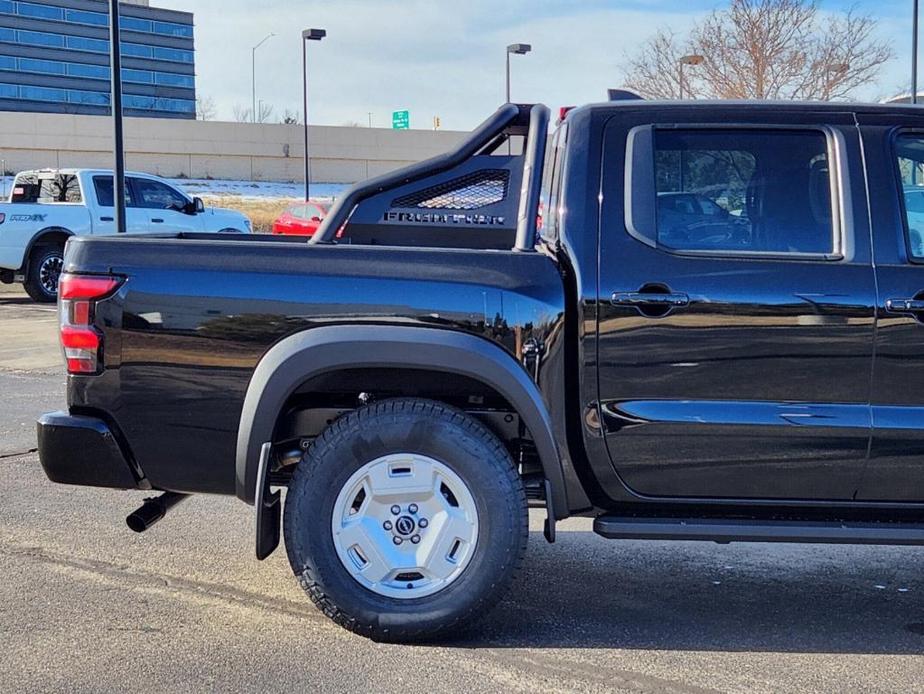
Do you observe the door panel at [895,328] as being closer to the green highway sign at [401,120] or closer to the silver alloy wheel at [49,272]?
the silver alloy wheel at [49,272]

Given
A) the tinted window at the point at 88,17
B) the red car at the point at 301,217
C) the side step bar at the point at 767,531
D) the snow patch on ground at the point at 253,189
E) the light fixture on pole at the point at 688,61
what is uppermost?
the tinted window at the point at 88,17

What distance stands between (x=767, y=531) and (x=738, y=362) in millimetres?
611

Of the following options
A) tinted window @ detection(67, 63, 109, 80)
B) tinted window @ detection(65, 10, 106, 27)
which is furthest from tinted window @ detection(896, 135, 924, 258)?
tinted window @ detection(65, 10, 106, 27)

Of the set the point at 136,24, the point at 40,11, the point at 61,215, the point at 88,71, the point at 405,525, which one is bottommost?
the point at 405,525

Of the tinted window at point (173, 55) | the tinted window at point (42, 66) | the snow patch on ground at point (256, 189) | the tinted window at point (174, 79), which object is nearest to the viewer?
the snow patch on ground at point (256, 189)

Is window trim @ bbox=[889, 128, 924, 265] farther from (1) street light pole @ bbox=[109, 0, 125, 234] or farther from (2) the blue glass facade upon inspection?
(2) the blue glass facade

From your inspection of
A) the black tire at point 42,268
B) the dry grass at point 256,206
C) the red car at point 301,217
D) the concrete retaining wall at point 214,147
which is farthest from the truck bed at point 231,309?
the concrete retaining wall at point 214,147

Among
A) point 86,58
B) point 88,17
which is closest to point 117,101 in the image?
point 86,58

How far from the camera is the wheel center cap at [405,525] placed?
3928 millimetres

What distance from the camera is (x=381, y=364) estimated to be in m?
3.85

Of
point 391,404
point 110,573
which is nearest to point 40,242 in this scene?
point 110,573

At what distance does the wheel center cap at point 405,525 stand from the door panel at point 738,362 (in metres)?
0.77

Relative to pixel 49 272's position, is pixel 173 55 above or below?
above

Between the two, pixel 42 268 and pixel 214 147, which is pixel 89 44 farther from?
pixel 42 268
